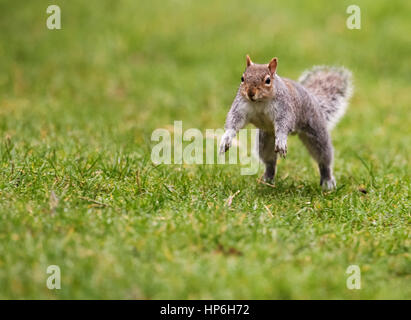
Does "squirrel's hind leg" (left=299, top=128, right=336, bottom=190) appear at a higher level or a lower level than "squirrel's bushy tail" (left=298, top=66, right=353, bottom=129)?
lower

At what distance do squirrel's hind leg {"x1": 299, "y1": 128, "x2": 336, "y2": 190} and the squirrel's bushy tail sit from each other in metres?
0.42

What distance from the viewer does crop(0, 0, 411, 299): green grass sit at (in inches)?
118

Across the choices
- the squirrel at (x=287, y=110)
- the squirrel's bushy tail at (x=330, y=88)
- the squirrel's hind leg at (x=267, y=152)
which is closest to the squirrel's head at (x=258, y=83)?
the squirrel at (x=287, y=110)

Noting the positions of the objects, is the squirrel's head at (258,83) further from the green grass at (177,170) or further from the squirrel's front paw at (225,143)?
the green grass at (177,170)

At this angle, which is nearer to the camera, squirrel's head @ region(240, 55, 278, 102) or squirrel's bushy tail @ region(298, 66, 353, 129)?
squirrel's head @ region(240, 55, 278, 102)

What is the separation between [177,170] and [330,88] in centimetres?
183

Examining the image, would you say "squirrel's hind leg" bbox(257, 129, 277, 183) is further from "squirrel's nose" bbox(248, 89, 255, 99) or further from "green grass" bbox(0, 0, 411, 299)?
"squirrel's nose" bbox(248, 89, 255, 99)

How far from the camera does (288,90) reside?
463 cm

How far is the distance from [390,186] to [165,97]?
4.50 m

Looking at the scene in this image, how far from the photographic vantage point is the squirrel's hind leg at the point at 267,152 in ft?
16.2

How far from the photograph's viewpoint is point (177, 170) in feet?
16.5

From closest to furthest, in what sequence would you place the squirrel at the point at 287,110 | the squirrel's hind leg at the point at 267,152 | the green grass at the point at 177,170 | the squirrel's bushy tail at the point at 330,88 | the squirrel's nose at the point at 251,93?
the green grass at the point at 177,170
the squirrel's nose at the point at 251,93
the squirrel at the point at 287,110
the squirrel's hind leg at the point at 267,152
the squirrel's bushy tail at the point at 330,88

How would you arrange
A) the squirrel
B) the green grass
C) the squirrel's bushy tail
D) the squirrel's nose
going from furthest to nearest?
the squirrel's bushy tail < the squirrel < the squirrel's nose < the green grass

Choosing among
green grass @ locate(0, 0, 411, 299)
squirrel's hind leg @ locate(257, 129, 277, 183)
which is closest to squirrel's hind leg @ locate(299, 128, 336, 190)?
green grass @ locate(0, 0, 411, 299)
